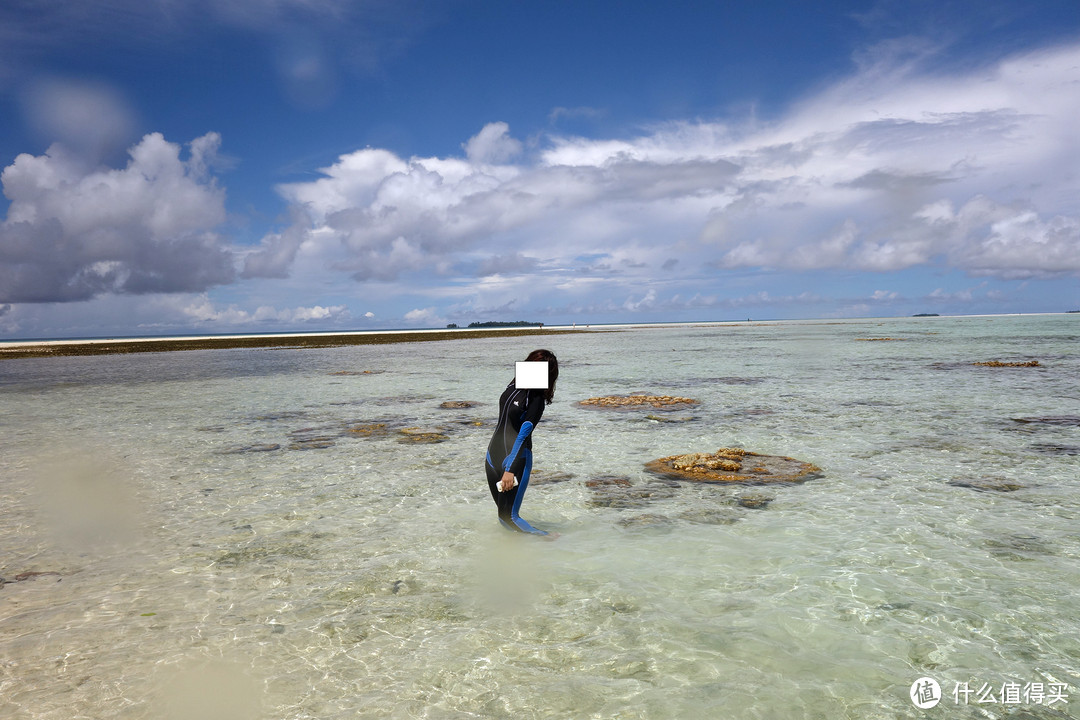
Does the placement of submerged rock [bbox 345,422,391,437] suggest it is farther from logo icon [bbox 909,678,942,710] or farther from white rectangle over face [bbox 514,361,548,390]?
logo icon [bbox 909,678,942,710]

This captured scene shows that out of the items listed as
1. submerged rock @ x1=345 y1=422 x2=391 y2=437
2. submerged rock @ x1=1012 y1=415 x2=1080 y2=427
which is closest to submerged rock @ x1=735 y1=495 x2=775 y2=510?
submerged rock @ x1=345 y1=422 x2=391 y2=437

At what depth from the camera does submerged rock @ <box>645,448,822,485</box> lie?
33.4 ft

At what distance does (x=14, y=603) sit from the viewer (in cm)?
593

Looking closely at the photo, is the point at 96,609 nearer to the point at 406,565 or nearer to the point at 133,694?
the point at 133,694

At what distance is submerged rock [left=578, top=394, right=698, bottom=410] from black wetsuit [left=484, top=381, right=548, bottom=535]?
11242 mm

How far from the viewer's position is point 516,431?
270 inches

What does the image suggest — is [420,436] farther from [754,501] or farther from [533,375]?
[533,375]

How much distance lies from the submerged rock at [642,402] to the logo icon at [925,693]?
44.8ft

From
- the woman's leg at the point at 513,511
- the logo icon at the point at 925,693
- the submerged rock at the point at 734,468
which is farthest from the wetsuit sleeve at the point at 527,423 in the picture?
the submerged rock at the point at 734,468

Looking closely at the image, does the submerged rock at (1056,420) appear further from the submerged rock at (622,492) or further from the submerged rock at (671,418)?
the submerged rock at (622,492)

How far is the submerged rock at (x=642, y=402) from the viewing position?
60.9 ft

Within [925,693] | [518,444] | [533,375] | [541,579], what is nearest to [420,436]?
[518,444]

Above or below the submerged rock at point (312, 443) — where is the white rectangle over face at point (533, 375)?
above

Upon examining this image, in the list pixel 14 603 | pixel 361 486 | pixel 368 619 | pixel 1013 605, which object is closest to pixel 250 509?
pixel 361 486
